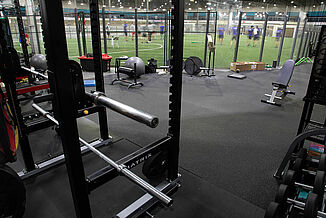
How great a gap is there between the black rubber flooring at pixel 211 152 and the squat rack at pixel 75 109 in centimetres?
29

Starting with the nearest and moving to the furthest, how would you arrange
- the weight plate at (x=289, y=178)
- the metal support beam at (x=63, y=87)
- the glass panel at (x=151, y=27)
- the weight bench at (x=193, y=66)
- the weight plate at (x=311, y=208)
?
the metal support beam at (x=63, y=87)
the weight plate at (x=311, y=208)
the weight plate at (x=289, y=178)
the weight bench at (x=193, y=66)
the glass panel at (x=151, y=27)

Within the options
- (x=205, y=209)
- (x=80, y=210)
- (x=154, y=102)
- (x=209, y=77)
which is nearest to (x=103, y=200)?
(x=80, y=210)

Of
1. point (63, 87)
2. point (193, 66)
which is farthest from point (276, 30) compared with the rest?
point (63, 87)

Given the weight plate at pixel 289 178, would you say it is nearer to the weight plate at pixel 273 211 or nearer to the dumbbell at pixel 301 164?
the dumbbell at pixel 301 164

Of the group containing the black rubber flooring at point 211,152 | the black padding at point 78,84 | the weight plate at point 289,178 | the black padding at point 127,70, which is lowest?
the black rubber flooring at point 211,152

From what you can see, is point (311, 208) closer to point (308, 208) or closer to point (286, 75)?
point (308, 208)

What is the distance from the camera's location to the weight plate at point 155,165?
177 cm

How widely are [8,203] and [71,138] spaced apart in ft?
2.80

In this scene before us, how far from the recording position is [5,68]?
1.80 m

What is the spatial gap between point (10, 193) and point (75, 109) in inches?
35.5

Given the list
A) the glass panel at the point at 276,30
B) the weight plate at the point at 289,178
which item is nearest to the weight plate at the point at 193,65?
the glass panel at the point at 276,30

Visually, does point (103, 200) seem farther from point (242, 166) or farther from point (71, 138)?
point (242, 166)

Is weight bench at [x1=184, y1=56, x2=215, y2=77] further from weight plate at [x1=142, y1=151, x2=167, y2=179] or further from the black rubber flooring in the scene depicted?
weight plate at [x1=142, y1=151, x2=167, y2=179]

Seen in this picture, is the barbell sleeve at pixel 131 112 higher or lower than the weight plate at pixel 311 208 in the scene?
higher
